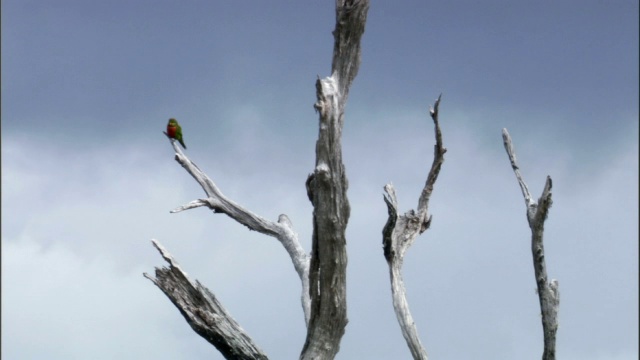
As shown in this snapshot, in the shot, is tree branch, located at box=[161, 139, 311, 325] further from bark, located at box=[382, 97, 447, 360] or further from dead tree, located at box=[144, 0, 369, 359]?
dead tree, located at box=[144, 0, 369, 359]

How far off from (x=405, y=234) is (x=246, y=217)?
2.32m

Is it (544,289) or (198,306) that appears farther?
(544,289)

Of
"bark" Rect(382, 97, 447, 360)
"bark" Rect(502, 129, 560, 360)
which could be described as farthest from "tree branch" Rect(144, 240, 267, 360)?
"bark" Rect(502, 129, 560, 360)

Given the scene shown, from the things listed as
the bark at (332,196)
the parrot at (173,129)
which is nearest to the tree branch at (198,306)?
the bark at (332,196)

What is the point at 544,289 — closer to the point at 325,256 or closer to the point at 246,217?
the point at 325,256

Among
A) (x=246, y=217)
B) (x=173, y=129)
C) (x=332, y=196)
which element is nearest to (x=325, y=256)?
(x=332, y=196)

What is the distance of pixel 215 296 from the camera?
341 inches

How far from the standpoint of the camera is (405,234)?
10.3 m

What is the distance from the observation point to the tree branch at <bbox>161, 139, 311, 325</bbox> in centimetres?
1098

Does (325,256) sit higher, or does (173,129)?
(173,129)

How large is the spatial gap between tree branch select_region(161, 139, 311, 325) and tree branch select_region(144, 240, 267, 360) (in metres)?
2.26

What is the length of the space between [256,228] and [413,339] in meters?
2.91

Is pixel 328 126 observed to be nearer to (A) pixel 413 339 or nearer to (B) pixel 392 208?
(B) pixel 392 208

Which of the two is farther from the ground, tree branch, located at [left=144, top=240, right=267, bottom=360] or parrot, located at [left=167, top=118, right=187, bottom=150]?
parrot, located at [left=167, top=118, right=187, bottom=150]
